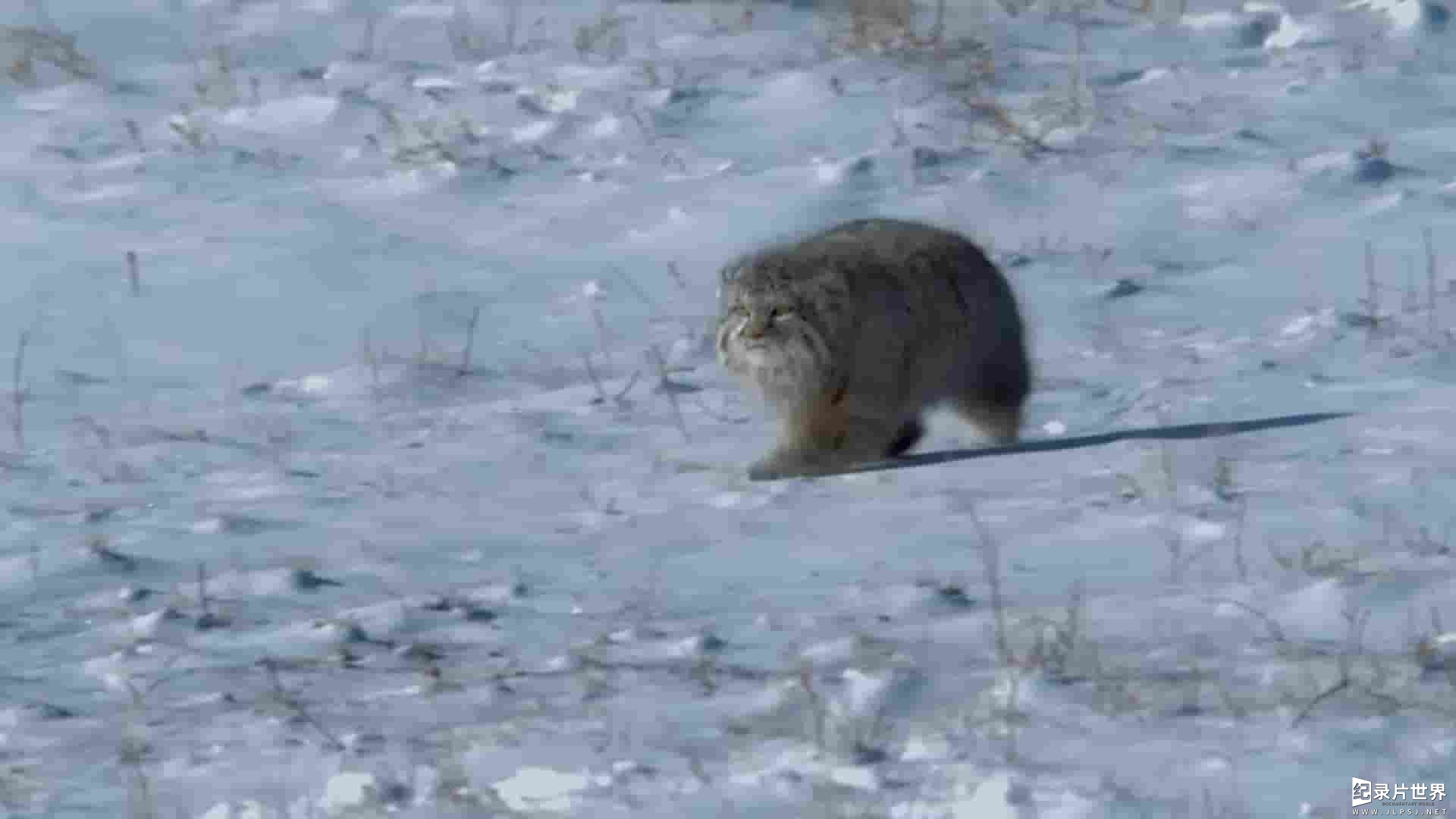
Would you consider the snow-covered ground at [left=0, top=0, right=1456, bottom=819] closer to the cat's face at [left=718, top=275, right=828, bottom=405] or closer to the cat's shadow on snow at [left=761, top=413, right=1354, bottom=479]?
the cat's shadow on snow at [left=761, top=413, right=1354, bottom=479]

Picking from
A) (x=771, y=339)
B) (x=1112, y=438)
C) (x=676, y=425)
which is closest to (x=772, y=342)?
(x=771, y=339)

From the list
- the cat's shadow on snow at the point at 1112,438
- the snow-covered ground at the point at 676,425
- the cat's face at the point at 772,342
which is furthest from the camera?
the cat's shadow on snow at the point at 1112,438


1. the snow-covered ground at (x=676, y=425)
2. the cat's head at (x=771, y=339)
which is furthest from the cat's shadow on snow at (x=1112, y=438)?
the cat's head at (x=771, y=339)

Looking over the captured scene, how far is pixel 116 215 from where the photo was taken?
9.99 meters

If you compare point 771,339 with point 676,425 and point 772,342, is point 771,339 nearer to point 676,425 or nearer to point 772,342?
point 772,342

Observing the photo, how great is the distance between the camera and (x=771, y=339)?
23.9ft

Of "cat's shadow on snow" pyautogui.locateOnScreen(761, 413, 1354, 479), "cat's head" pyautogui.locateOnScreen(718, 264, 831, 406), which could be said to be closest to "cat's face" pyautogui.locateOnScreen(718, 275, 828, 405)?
"cat's head" pyautogui.locateOnScreen(718, 264, 831, 406)

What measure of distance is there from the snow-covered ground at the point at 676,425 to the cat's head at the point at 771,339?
0.29 meters

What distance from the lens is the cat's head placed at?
727 cm

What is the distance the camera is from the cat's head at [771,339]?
7.27 metres

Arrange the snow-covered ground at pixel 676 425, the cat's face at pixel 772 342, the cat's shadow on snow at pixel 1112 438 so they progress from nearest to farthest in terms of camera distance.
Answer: the snow-covered ground at pixel 676 425 → the cat's face at pixel 772 342 → the cat's shadow on snow at pixel 1112 438

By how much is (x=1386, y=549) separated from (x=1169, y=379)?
2.02 m

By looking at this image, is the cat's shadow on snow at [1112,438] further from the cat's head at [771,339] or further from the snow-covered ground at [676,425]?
the cat's head at [771,339]

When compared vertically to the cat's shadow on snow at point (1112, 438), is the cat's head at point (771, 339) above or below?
above
